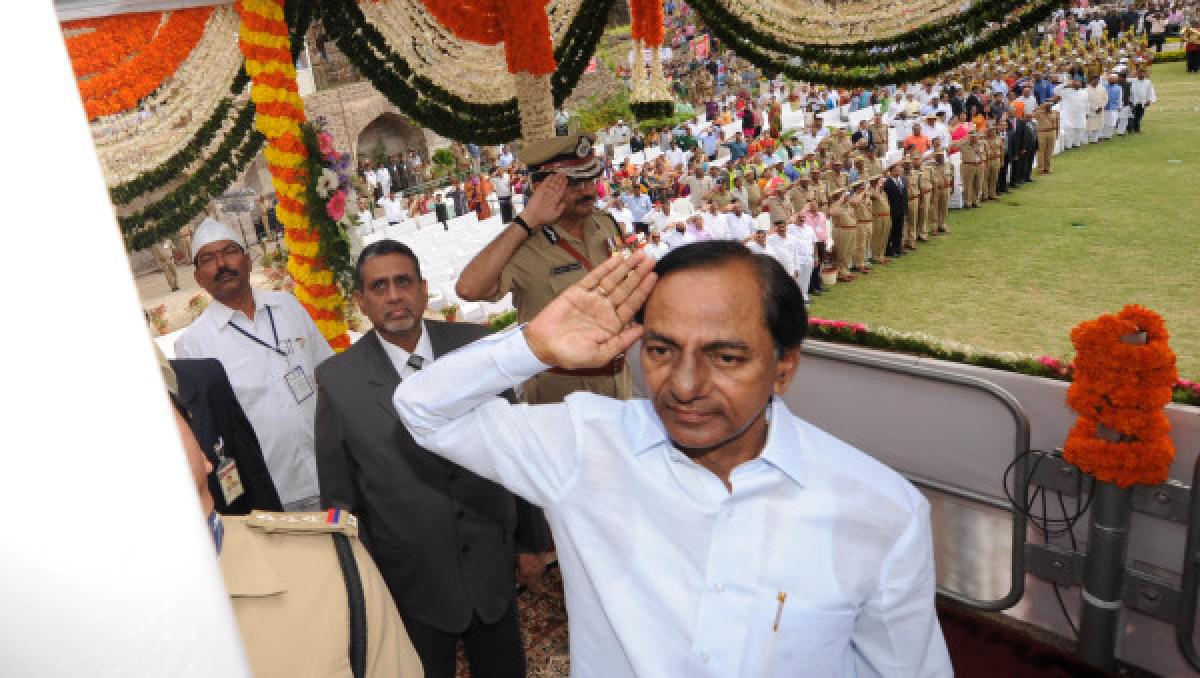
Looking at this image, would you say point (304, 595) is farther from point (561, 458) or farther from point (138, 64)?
point (138, 64)

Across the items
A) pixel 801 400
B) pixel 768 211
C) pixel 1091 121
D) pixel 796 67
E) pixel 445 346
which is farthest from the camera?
pixel 1091 121

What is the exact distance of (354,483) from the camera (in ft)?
8.64

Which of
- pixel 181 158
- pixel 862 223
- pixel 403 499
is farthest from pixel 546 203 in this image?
pixel 862 223

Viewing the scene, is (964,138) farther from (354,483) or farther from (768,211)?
(354,483)

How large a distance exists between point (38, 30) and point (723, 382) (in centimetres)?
124

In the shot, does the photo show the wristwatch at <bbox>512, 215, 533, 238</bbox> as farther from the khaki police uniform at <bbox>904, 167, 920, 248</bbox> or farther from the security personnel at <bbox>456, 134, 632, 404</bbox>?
the khaki police uniform at <bbox>904, 167, 920, 248</bbox>

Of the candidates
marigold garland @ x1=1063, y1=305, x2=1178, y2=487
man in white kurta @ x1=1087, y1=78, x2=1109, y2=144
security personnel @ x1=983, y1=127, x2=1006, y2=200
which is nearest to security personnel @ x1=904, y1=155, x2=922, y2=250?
security personnel @ x1=983, y1=127, x2=1006, y2=200

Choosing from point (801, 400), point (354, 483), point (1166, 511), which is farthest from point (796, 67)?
point (354, 483)

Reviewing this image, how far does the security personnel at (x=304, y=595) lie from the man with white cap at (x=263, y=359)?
202cm

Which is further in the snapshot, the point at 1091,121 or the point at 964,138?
the point at 1091,121

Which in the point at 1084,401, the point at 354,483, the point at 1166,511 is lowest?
the point at 1166,511

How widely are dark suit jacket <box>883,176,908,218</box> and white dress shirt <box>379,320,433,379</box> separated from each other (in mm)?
11316

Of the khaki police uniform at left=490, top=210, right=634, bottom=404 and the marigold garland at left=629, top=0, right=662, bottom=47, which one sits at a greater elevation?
the marigold garland at left=629, top=0, right=662, bottom=47

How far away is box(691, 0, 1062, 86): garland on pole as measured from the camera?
185 inches
